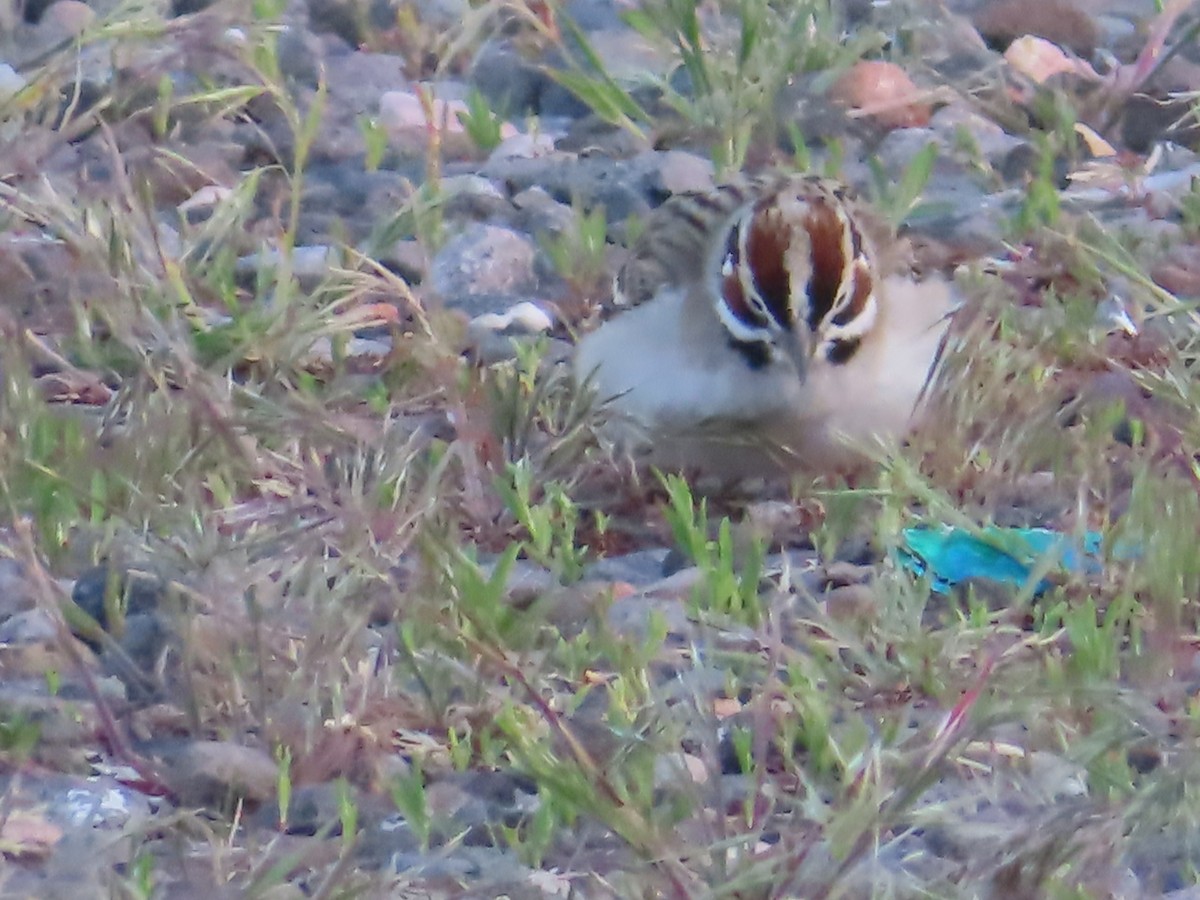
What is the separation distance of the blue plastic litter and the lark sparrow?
348mm

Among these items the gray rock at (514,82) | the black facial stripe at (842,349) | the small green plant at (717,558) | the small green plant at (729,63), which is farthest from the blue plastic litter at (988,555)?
the gray rock at (514,82)

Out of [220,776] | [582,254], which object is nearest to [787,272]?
[582,254]

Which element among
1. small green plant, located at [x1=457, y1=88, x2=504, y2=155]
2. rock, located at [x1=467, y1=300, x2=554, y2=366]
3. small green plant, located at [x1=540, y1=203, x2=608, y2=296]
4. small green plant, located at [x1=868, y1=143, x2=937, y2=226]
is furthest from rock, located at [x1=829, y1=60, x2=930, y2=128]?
rock, located at [x1=467, y1=300, x2=554, y2=366]

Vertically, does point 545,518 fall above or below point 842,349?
below

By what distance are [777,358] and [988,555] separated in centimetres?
70

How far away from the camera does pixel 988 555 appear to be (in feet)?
13.9

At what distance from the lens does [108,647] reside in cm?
379

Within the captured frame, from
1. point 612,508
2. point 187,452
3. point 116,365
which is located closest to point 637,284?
point 612,508

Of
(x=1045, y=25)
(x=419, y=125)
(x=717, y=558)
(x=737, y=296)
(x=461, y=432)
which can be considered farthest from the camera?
(x=1045, y=25)

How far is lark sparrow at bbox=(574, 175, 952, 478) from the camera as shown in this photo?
474 centimetres

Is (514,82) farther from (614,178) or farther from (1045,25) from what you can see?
(1045,25)

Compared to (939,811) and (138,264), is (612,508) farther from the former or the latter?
(939,811)

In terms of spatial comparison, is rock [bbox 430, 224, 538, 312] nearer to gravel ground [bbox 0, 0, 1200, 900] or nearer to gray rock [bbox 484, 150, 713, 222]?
gravel ground [bbox 0, 0, 1200, 900]

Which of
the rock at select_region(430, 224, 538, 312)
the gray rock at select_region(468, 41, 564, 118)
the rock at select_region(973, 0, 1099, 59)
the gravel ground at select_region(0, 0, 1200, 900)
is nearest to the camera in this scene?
the gravel ground at select_region(0, 0, 1200, 900)
